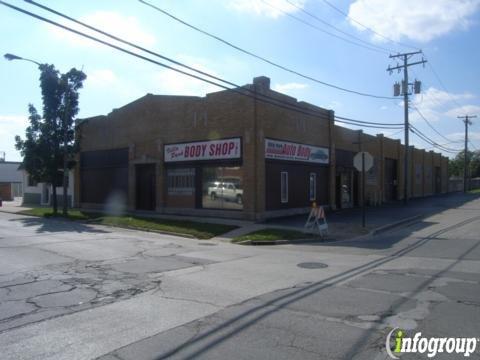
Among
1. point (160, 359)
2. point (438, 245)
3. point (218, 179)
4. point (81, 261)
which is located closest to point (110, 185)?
point (218, 179)

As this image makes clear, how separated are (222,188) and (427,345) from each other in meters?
17.7

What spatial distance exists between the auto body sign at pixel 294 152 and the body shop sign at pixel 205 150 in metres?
1.62

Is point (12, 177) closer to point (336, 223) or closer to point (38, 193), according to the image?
point (38, 193)

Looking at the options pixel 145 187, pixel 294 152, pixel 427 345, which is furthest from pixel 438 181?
pixel 427 345

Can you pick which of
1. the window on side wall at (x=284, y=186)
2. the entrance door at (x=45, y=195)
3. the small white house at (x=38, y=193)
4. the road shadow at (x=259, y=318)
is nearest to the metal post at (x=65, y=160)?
the small white house at (x=38, y=193)

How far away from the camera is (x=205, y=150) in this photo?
76.4ft

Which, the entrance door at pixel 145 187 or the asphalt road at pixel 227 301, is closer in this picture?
the asphalt road at pixel 227 301

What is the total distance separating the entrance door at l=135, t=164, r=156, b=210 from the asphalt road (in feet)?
43.1

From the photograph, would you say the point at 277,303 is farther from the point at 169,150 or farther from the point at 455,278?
the point at 169,150

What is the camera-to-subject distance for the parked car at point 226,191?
21.9m

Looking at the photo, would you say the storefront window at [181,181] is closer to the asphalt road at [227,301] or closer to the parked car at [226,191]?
the parked car at [226,191]

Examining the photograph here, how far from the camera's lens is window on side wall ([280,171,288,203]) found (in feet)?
76.3

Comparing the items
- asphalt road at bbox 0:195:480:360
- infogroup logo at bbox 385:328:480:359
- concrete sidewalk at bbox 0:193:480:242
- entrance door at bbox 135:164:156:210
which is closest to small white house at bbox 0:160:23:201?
entrance door at bbox 135:164:156:210

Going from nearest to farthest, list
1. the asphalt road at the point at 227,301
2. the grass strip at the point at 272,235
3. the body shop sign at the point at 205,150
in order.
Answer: the asphalt road at the point at 227,301 < the grass strip at the point at 272,235 < the body shop sign at the point at 205,150
